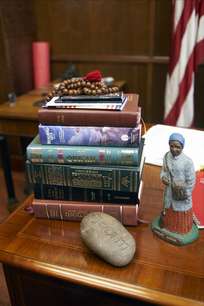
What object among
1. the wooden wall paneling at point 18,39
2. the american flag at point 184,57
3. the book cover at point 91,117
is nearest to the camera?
the book cover at point 91,117

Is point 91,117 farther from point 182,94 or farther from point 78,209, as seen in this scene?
point 182,94

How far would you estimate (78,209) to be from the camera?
0.71 metres

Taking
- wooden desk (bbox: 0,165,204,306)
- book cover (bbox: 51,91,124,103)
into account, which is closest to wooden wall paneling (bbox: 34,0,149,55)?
book cover (bbox: 51,91,124,103)

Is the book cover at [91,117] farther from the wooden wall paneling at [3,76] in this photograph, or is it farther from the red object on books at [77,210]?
the wooden wall paneling at [3,76]

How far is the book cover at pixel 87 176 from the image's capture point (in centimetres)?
67

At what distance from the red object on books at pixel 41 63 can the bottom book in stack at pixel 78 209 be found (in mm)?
1845

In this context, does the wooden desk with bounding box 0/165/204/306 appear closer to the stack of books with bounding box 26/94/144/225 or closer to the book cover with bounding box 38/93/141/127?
the stack of books with bounding box 26/94/144/225

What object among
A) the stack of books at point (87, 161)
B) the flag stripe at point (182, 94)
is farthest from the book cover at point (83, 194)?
the flag stripe at point (182, 94)

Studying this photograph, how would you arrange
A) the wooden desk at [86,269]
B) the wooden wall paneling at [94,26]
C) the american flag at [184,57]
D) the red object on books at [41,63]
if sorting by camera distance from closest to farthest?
the wooden desk at [86,269]
the american flag at [184,57]
the wooden wall paneling at [94,26]
the red object on books at [41,63]

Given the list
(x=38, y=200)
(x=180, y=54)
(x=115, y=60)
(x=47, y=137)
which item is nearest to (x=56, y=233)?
(x=38, y=200)

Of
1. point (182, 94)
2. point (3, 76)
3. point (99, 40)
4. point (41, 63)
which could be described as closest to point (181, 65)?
point (182, 94)

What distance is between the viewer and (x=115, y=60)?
2373mm

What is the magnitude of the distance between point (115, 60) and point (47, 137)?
1829 mm

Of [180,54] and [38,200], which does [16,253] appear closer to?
Answer: [38,200]
